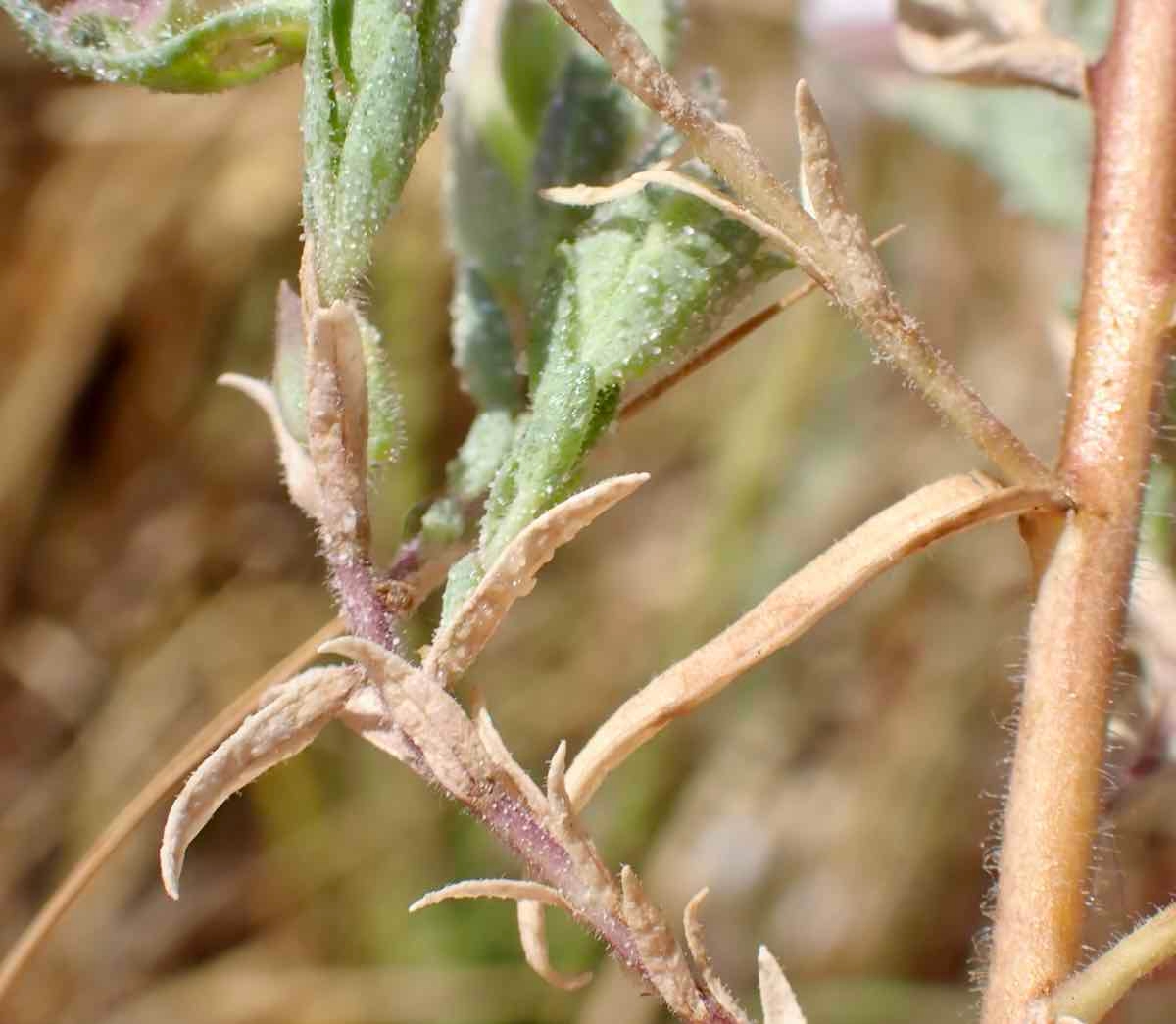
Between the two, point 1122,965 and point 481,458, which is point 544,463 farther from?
point 1122,965

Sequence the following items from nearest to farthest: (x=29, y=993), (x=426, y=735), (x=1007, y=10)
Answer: (x=426, y=735) → (x=1007, y=10) → (x=29, y=993)

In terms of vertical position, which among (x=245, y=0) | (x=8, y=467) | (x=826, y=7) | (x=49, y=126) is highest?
(x=49, y=126)

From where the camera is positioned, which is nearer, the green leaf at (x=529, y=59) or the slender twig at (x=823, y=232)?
the slender twig at (x=823, y=232)

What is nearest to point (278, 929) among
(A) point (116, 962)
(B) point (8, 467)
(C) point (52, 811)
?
(A) point (116, 962)

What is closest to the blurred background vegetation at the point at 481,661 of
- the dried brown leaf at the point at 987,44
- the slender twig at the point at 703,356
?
the dried brown leaf at the point at 987,44

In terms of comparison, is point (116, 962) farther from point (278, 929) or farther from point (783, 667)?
point (783, 667)

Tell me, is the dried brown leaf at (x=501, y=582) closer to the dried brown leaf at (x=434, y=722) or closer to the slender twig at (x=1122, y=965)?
the dried brown leaf at (x=434, y=722)

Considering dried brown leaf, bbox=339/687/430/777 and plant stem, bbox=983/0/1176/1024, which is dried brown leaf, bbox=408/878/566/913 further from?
plant stem, bbox=983/0/1176/1024

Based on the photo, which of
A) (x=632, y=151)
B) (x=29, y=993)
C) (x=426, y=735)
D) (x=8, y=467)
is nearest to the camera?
(x=426, y=735)

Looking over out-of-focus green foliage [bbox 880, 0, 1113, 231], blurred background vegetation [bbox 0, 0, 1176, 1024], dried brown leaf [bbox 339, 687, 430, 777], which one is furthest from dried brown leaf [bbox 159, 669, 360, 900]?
blurred background vegetation [bbox 0, 0, 1176, 1024]
